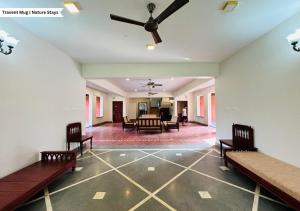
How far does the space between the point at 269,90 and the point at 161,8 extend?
2.60 meters

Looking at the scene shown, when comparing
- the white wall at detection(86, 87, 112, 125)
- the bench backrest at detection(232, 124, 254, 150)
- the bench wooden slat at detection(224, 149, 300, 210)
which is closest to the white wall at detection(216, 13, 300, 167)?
the bench backrest at detection(232, 124, 254, 150)

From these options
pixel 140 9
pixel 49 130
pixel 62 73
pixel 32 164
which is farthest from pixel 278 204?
pixel 62 73

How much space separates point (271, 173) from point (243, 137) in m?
1.66

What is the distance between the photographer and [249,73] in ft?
11.9

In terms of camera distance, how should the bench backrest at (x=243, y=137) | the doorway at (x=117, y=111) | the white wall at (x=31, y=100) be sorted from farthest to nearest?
the doorway at (x=117, y=111), the bench backrest at (x=243, y=137), the white wall at (x=31, y=100)

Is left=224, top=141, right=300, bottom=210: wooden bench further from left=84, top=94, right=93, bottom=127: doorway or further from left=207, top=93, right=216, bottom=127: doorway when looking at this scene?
left=84, top=94, right=93, bottom=127: doorway

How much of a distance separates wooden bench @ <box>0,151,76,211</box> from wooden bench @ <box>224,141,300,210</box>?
3.12 m

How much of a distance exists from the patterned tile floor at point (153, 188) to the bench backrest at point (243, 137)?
599 mm

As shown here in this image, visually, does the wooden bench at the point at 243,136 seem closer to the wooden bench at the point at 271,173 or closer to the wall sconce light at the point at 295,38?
the wooden bench at the point at 271,173

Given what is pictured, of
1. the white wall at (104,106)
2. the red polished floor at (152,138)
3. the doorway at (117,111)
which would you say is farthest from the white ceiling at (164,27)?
the doorway at (117,111)

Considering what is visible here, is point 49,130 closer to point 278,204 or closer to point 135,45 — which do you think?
point 135,45

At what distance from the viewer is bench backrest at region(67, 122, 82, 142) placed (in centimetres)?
424

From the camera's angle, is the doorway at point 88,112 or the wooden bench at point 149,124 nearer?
the wooden bench at point 149,124

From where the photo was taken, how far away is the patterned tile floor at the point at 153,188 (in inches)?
81.8
